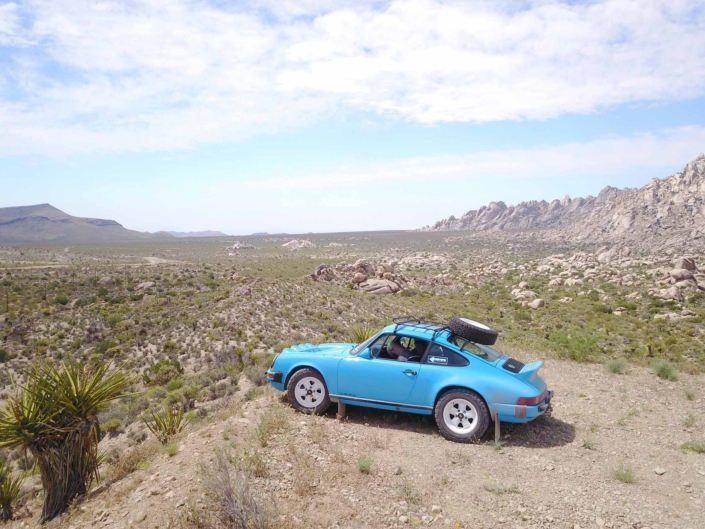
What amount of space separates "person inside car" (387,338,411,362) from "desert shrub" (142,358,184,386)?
11562mm

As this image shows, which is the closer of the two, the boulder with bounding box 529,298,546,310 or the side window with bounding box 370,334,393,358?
the side window with bounding box 370,334,393,358

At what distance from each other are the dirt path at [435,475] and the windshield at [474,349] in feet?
3.92

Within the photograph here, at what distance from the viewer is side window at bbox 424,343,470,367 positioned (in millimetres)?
6625

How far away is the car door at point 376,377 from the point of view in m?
6.74

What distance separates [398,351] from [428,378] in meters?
0.67

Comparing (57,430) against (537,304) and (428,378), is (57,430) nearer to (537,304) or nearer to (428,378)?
(428,378)

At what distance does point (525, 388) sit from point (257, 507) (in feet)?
13.0

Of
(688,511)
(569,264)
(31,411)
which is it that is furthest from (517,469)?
(569,264)

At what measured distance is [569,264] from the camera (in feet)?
179

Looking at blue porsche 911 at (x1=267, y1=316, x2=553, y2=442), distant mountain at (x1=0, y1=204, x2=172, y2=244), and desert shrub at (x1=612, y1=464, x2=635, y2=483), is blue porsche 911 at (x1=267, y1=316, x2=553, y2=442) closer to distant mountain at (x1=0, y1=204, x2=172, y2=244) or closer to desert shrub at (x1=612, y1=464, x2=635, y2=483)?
desert shrub at (x1=612, y1=464, x2=635, y2=483)

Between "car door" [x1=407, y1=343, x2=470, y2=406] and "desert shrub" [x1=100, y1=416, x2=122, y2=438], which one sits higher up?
"car door" [x1=407, y1=343, x2=470, y2=406]

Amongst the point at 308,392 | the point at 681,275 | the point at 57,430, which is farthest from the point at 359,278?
the point at 57,430

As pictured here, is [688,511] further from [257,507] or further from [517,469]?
[257,507]

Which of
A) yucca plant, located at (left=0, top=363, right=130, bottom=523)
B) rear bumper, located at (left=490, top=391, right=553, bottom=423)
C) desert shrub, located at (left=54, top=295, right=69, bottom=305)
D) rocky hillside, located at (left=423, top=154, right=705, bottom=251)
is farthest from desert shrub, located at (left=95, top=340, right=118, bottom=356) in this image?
rocky hillside, located at (left=423, top=154, right=705, bottom=251)
